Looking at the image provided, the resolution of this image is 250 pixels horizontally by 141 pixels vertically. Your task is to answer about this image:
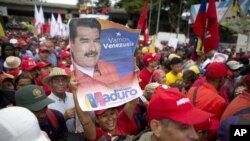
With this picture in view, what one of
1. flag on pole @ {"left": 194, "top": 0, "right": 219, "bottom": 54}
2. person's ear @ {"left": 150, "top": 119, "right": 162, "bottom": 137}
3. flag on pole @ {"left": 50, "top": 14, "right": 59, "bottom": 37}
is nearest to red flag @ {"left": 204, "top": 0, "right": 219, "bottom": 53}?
flag on pole @ {"left": 194, "top": 0, "right": 219, "bottom": 54}

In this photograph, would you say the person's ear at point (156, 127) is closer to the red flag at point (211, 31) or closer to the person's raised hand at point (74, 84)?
the person's raised hand at point (74, 84)

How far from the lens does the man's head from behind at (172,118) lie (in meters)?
2.24

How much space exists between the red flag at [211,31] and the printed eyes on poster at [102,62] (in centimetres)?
247

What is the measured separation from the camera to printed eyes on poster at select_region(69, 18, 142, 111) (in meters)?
2.99

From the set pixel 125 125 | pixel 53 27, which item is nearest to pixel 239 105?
pixel 125 125

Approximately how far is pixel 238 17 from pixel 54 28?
16.8m

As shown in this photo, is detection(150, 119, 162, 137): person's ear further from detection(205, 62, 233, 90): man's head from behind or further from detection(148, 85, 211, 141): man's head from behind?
detection(205, 62, 233, 90): man's head from behind

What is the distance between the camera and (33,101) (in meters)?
3.14

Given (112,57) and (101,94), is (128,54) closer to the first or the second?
(112,57)

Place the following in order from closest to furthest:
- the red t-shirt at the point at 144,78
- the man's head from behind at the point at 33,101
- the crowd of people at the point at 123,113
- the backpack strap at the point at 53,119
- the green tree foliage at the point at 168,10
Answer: the crowd of people at the point at 123,113 < the man's head from behind at the point at 33,101 < the backpack strap at the point at 53,119 < the red t-shirt at the point at 144,78 < the green tree foliage at the point at 168,10

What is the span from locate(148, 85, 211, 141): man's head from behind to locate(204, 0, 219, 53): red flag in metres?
3.51

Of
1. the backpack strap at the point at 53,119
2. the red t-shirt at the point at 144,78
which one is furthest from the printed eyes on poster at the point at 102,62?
the red t-shirt at the point at 144,78

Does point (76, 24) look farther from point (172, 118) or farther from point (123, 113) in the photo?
point (172, 118)

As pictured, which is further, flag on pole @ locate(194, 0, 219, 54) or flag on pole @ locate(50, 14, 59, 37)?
flag on pole @ locate(50, 14, 59, 37)
